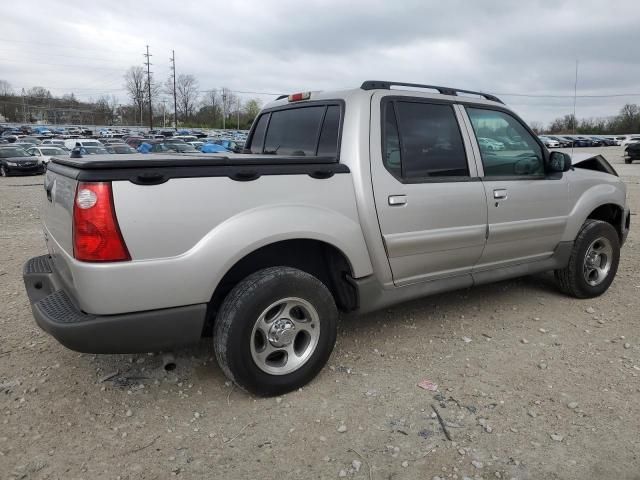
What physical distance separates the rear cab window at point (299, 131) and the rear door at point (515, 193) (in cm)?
108

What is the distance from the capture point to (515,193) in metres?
4.01

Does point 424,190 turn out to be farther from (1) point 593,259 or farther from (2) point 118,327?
(1) point 593,259

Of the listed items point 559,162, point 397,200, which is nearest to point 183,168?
point 397,200

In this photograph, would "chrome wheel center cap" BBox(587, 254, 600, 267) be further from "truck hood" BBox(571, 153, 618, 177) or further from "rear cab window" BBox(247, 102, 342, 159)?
"rear cab window" BBox(247, 102, 342, 159)

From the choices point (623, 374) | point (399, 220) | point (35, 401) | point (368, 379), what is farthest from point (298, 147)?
point (623, 374)

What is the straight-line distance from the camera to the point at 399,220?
336cm

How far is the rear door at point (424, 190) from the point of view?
3.34 meters

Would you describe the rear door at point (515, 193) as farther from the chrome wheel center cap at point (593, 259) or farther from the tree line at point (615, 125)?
the tree line at point (615, 125)

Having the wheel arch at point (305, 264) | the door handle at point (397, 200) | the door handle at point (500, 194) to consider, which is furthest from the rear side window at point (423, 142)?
the wheel arch at point (305, 264)

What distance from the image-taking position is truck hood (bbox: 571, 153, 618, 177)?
189 inches

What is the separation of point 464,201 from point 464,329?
44.4 inches

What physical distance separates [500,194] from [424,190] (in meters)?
0.81

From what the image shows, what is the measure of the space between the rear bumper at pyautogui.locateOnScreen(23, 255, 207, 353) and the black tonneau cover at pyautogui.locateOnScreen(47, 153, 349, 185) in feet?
2.29

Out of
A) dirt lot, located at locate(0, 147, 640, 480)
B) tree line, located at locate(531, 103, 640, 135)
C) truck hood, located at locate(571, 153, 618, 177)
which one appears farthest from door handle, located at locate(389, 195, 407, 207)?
tree line, located at locate(531, 103, 640, 135)
